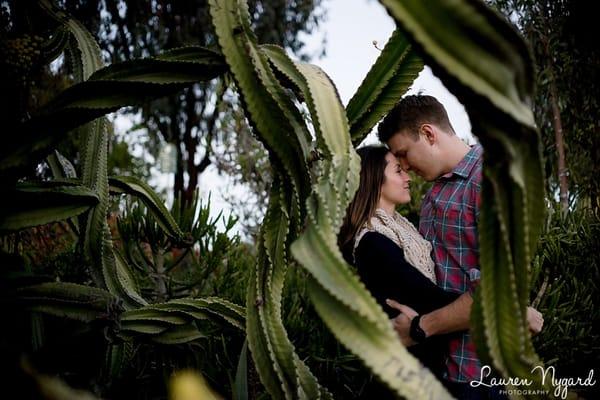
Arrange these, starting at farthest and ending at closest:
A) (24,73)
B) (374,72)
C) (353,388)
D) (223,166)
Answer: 1. (223,166)
2. (353,388)
3. (24,73)
4. (374,72)

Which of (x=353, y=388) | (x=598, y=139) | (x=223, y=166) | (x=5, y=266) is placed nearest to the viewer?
(x=5, y=266)

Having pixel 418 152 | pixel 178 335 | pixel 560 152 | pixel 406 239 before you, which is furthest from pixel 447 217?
pixel 560 152

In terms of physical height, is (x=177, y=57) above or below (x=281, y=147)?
above

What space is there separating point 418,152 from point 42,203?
1191 mm

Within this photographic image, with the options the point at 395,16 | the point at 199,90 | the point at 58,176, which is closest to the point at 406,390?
the point at 395,16

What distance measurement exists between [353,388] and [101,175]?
1394 millimetres

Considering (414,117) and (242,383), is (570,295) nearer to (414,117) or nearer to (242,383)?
(414,117)

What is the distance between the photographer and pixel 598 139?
2.52 m

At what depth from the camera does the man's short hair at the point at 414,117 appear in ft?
6.44

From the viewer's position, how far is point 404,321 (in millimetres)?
1587

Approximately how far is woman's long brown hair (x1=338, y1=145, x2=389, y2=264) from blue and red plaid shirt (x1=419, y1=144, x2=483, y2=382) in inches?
8.0

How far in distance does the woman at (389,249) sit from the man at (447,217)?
0.14 ft

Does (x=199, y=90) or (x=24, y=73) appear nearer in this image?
(x=24, y=73)

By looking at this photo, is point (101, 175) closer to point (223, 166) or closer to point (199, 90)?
point (223, 166)
